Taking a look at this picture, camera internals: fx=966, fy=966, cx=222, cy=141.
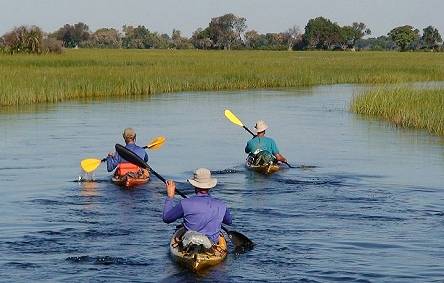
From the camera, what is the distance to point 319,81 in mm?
43000

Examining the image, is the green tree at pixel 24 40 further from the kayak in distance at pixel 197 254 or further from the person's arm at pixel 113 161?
the kayak in distance at pixel 197 254

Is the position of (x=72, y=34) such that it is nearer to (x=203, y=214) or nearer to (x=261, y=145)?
(x=261, y=145)

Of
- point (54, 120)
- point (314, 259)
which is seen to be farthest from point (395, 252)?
point (54, 120)

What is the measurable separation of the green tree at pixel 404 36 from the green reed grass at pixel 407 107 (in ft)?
318

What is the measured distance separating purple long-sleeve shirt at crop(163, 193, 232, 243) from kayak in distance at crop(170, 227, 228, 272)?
15cm

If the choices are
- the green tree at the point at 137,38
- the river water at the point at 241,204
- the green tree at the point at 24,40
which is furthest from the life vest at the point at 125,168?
the green tree at the point at 137,38

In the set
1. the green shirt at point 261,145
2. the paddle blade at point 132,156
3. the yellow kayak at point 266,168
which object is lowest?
the yellow kayak at point 266,168

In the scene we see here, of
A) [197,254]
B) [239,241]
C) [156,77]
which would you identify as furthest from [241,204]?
[156,77]

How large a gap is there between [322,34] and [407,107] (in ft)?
326

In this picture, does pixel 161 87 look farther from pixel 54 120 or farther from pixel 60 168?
pixel 60 168

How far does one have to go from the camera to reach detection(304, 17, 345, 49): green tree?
123 meters

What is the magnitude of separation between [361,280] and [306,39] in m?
117

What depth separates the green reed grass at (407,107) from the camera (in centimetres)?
2303

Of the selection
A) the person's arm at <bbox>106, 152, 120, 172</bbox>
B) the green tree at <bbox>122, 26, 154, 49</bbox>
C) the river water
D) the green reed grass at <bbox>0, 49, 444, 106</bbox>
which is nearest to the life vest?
the person's arm at <bbox>106, 152, 120, 172</bbox>
